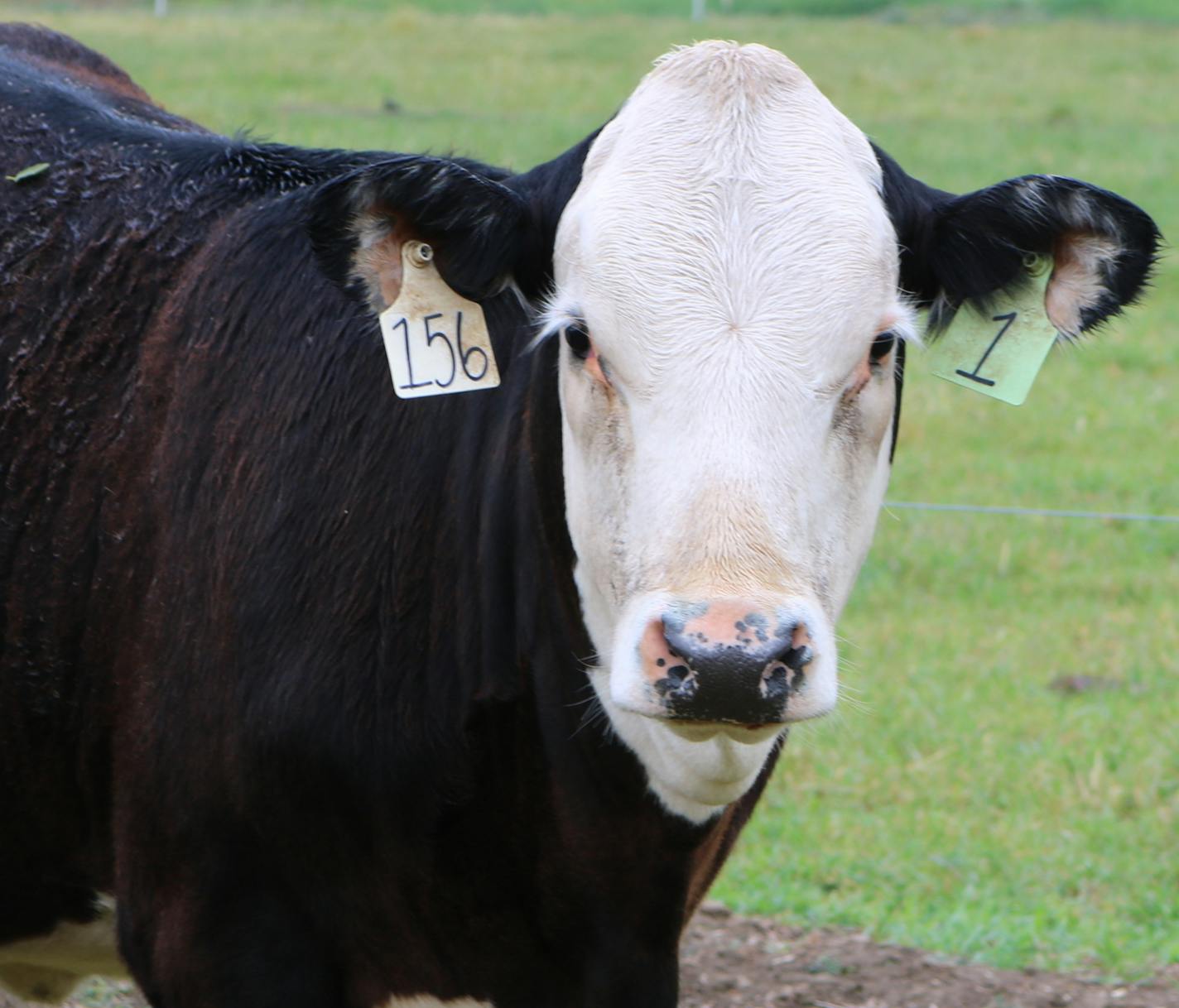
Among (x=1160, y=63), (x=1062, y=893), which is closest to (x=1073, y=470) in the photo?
(x=1062, y=893)

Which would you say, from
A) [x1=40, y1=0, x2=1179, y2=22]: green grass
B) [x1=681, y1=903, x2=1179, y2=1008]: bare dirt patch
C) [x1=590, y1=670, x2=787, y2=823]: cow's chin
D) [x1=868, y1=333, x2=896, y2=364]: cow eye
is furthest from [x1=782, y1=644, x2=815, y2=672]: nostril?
[x1=40, y1=0, x2=1179, y2=22]: green grass

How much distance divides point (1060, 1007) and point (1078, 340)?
72.8 inches

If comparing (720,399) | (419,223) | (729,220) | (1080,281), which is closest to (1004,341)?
(1080,281)

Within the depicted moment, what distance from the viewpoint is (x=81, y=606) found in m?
3.46

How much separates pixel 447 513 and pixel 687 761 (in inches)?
24.0

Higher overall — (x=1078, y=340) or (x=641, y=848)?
(x=1078, y=340)

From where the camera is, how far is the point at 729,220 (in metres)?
2.90

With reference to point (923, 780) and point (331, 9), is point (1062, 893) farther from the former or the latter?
point (331, 9)

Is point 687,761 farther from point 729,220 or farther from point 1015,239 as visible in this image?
point 1015,239

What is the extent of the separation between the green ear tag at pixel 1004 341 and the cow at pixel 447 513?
0.03 m

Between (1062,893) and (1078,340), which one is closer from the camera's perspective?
(1078,340)

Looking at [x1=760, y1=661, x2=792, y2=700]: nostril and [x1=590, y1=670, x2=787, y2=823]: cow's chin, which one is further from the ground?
[x1=760, y1=661, x2=792, y2=700]: nostril

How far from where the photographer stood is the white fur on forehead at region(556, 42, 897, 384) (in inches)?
111

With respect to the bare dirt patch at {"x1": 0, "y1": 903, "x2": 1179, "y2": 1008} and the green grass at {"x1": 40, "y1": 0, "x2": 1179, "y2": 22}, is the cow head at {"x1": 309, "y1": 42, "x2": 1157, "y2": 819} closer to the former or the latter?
the bare dirt patch at {"x1": 0, "y1": 903, "x2": 1179, "y2": 1008}
